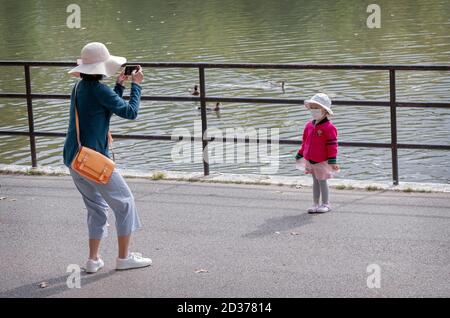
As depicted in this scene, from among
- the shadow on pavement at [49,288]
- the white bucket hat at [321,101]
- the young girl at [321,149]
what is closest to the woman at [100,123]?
the shadow on pavement at [49,288]

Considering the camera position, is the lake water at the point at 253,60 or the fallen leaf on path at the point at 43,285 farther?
the lake water at the point at 253,60

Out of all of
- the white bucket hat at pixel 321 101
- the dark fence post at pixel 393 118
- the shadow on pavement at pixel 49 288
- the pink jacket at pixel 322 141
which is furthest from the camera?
the dark fence post at pixel 393 118

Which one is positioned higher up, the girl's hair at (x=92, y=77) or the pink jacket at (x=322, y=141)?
the girl's hair at (x=92, y=77)

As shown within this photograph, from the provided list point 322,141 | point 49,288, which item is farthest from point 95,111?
point 322,141

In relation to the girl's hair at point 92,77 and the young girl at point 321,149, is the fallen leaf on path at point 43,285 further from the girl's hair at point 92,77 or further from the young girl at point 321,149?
the young girl at point 321,149

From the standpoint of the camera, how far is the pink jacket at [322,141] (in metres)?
9.55

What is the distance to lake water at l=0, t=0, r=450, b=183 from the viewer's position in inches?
727

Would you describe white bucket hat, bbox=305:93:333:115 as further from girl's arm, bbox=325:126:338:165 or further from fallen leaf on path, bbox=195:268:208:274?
fallen leaf on path, bbox=195:268:208:274

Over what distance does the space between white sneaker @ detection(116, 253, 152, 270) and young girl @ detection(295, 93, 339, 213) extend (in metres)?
2.06

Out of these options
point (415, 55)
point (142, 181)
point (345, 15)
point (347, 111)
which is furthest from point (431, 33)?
point (142, 181)

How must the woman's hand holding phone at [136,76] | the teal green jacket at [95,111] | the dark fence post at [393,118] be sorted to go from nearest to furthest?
the teal green jacket at [95,111], the woman's hand holding phone at [136,76], the dark fence post at [393,118]

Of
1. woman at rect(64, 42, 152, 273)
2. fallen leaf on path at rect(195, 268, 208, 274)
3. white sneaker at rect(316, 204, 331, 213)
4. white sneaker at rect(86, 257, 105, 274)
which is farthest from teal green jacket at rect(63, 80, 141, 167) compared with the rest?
white sneaker at rect(316, 204, 331, 213)

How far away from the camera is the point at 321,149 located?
31.5 ft

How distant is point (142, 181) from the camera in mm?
11328
